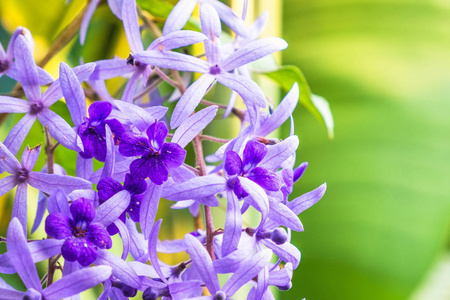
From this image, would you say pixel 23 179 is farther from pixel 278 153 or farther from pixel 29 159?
pixel 278 153

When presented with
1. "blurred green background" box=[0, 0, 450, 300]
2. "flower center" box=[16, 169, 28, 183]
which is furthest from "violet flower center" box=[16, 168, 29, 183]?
"blurred green background" box=[0, 0, 450, 300]

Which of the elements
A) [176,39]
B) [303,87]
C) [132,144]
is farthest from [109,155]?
[303,87]

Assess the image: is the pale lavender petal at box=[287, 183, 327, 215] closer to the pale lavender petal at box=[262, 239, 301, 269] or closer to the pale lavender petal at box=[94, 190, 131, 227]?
the pale lavender petal at box=[262, 239, 301, 269]

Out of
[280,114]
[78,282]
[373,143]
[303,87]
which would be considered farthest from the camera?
[373,143]

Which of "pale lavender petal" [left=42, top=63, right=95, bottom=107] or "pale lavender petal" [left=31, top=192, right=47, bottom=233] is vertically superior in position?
"pale lavender petal" [left=42, top=63, right=95, bottom=107]

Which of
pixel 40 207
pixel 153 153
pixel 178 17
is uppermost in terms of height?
pixel 178 17

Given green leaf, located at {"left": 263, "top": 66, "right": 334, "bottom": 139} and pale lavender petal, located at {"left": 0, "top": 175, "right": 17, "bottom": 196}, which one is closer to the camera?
pale lavender petal, located at {"left": 0, "top": 175, "right": 17, "bottom": 196}
